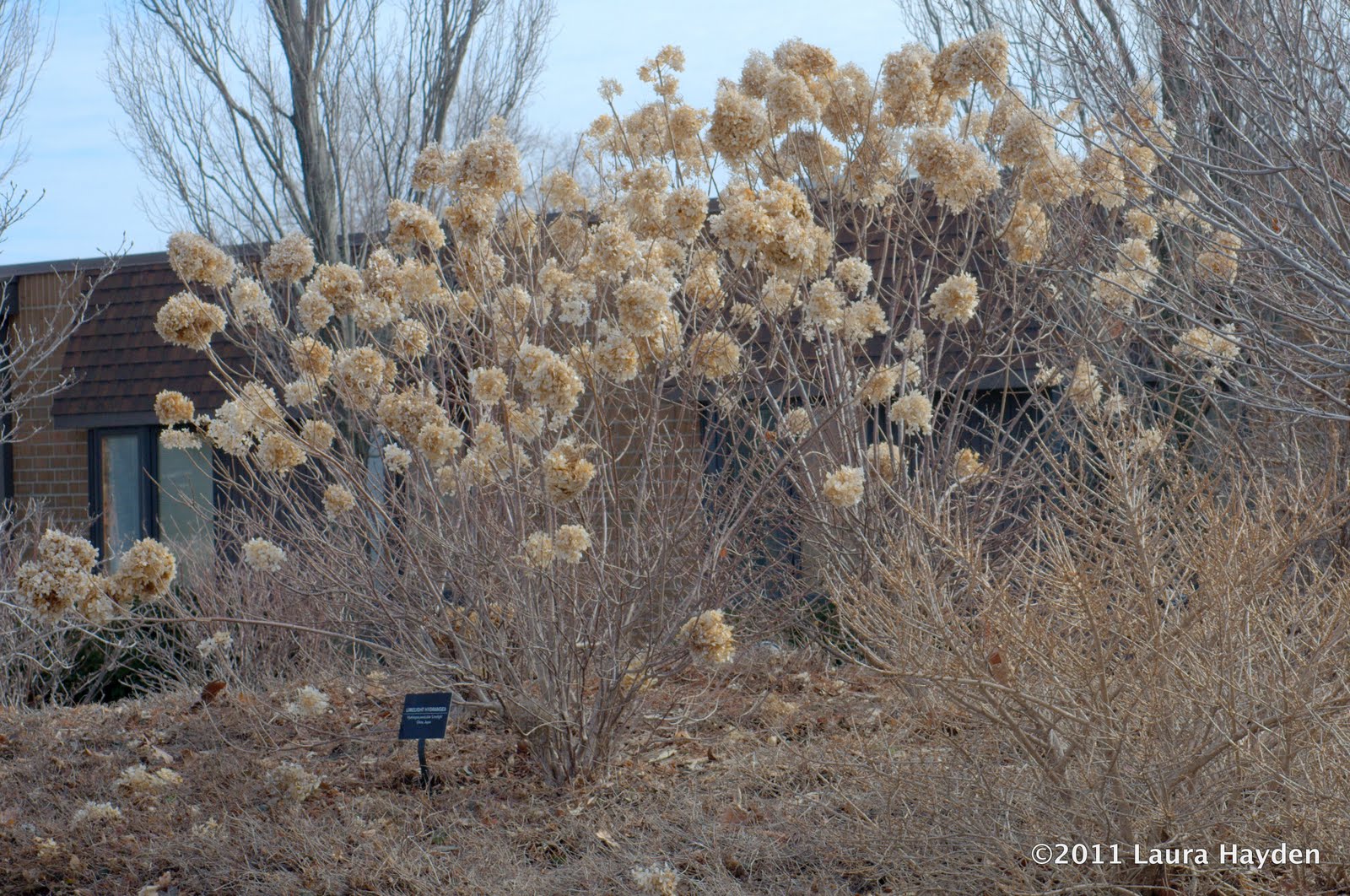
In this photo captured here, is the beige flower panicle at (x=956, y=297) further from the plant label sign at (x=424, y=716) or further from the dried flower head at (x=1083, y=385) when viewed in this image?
the plant label sign at (x=424, y=716)

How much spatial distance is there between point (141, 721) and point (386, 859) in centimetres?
314

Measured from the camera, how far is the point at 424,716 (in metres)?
4.83

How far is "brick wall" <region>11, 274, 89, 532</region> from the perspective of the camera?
508 inches

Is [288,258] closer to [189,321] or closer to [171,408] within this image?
Result: [189,321]

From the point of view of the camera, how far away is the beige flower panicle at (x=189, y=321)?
15.2ft

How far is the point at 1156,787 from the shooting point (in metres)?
3.35

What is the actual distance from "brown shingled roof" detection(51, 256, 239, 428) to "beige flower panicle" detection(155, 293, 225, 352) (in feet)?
25.4

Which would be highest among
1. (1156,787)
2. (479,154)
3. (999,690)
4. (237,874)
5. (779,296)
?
(479,154)

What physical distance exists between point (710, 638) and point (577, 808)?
2.65ft

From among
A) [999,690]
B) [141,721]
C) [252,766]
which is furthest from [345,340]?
[999,690]

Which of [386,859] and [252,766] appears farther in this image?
[252,766]

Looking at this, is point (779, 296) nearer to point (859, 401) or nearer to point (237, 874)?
point (859, 401)

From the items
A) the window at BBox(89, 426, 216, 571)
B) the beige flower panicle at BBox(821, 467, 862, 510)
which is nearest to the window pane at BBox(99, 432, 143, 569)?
the window at BBox(89, 426, 216, 571)

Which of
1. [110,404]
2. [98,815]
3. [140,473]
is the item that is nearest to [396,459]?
[98,815]
